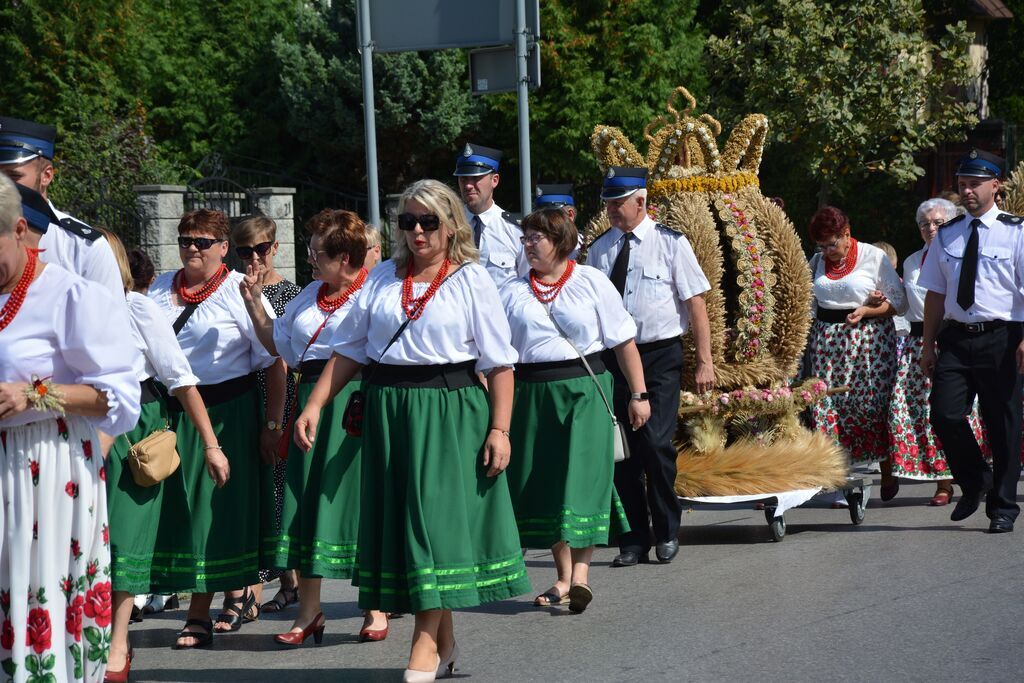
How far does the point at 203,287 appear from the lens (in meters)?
6.55

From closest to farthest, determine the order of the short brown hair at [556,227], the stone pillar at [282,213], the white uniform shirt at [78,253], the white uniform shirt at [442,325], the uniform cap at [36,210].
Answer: the uniform cap at [36,210] → the white uniform shirt at [78,253] → the white uniform shirt at [442,325] → the short brown hair at [556,227] → the stone pillar at [282,213]

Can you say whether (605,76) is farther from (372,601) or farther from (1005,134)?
(372,601)

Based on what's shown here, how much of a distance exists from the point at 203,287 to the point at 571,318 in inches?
66.4

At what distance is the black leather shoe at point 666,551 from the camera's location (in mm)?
8117

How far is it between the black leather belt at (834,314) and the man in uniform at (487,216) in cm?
216

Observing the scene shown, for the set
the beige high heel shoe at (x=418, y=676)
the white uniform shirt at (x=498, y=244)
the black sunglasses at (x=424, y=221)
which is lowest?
the beige high heel shoe at (x=418, y=676)

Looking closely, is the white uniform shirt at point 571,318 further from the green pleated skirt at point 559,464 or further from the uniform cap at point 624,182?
the uniform cap at point 624,182

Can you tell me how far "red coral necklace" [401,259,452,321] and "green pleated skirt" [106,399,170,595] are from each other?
3.91ft

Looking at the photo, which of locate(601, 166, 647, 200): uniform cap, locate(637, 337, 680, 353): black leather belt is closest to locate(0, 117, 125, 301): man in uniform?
locate(601, 166, 647, 200): uniform cap

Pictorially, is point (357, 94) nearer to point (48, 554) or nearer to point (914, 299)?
point (914, 299)

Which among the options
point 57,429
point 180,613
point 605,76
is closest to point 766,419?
point 180,613

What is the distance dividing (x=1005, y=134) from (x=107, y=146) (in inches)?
754

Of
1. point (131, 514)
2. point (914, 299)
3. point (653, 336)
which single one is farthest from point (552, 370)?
point (914, 299)

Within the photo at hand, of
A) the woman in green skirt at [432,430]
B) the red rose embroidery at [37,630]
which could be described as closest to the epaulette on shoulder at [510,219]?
the woman in green skirt at [432,430]
